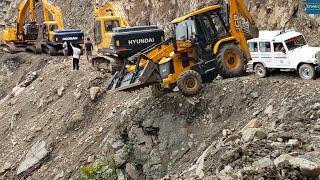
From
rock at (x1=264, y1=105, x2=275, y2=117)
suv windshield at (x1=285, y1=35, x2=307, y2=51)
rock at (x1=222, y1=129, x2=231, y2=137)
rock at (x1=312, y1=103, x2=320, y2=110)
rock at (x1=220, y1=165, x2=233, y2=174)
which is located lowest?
rock at (x1=222, y1=129, x2=231, y2=137)

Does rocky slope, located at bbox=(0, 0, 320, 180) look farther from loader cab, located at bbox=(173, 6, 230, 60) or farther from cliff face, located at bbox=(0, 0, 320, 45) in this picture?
loader cab, located at bbox=(173, 6, 230, 60)

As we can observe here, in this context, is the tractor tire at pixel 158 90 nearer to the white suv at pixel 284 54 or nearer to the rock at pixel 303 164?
the white suv at pixel 284 54

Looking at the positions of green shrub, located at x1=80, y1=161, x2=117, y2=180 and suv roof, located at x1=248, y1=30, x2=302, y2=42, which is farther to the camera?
suv roof, located at x1=248, y1=30, x2=302, y2=42

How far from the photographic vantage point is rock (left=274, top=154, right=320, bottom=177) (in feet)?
22.9

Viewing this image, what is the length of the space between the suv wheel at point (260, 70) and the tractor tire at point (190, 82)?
6.11ft

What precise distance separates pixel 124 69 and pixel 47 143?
162 inches

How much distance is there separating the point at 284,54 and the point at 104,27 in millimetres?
8497

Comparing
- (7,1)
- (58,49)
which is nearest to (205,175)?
(58,49)

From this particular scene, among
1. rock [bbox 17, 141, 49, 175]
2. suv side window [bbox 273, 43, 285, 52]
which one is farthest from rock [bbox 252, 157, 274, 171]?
rock [bbox 17, 141, 49, 175]

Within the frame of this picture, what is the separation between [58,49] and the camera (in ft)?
91.1

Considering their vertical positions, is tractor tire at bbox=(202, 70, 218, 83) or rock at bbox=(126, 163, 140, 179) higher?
tractor tire at bbox=(202, 70, 218, 83)

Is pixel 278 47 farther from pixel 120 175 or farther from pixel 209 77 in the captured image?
pixel 120 175

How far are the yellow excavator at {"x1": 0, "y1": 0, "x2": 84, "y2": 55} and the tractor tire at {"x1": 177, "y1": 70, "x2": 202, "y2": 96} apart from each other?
14739 millimetres

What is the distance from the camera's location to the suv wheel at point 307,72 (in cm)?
1288
